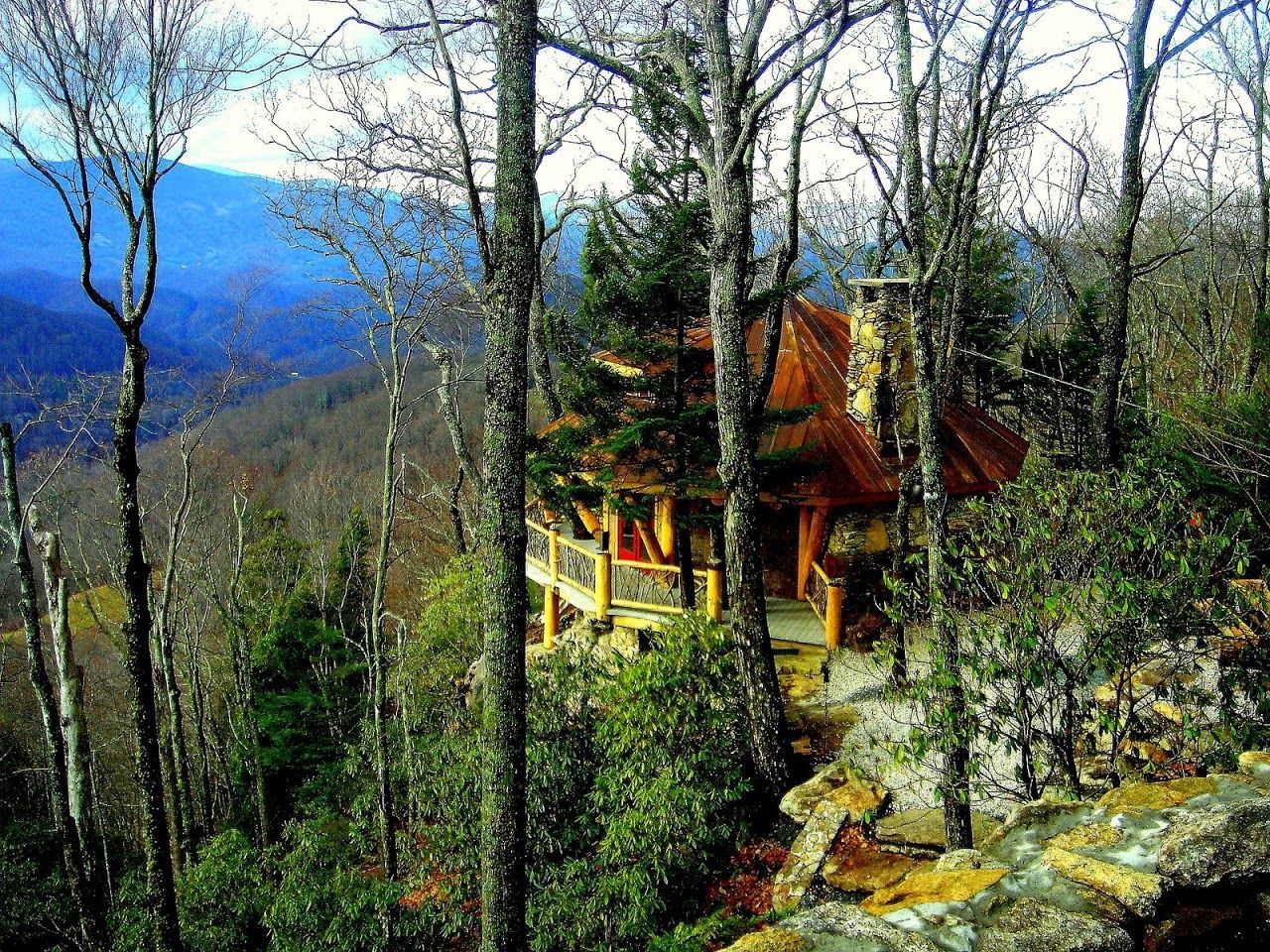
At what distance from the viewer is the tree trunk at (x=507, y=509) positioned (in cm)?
544

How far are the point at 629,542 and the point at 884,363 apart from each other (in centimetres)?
→ 586

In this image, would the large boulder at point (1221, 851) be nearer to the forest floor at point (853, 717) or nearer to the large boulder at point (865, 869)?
the large boulder at point (865, 869)

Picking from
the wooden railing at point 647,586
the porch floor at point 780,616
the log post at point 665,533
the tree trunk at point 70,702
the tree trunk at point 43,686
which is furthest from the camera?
the log post at point 665,533

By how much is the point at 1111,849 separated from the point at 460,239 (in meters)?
13.5

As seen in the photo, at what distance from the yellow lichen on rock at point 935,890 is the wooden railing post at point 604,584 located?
931 cm

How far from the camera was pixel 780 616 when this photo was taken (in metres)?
13.5

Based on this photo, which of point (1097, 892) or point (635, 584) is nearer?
point (1097, 892)

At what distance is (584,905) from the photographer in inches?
278

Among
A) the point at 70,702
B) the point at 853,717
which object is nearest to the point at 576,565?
the point at 853,717

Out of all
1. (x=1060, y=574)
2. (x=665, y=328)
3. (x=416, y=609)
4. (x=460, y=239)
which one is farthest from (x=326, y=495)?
(x=1060, y=574)

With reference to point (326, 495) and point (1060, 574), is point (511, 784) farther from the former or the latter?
point (326, 495)

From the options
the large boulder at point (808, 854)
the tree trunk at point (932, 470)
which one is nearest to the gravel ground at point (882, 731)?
the tree trunk at point (932, 470)

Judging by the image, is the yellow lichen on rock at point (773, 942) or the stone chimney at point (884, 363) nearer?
the yellow lichen on rock at point (773, 942)

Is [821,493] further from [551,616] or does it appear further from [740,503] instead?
[551,616]
